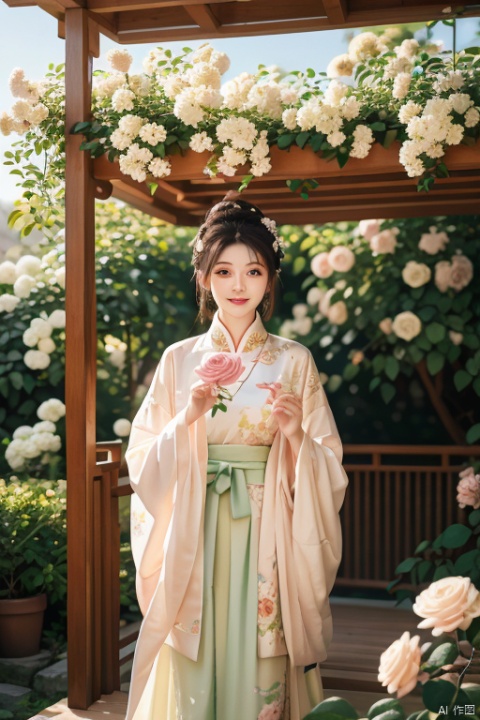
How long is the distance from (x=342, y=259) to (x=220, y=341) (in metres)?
3.04

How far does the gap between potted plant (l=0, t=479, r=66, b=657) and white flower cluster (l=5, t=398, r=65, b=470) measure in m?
0.23

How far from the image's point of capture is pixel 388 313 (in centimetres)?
588

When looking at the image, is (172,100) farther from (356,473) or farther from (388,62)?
(356,473)

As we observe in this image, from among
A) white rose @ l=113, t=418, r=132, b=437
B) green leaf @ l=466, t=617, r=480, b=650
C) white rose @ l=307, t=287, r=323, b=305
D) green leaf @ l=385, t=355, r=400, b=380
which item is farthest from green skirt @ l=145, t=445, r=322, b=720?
white rose @ l=307, t=287, r=323, b=305

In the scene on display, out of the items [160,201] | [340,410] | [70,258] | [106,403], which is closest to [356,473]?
[340,410]

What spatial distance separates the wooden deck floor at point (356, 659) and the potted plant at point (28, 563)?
3.20 ft

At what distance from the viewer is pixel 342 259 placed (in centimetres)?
591

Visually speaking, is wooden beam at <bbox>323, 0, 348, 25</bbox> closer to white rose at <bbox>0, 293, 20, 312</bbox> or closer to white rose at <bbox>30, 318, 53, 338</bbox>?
white rose at <bbox>30, 318, 53, 338</bbox>

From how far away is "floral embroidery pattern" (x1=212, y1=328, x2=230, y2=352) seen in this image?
3.02 meters

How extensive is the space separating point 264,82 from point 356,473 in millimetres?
3134

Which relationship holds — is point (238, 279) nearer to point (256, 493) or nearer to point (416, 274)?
point (256, 493)

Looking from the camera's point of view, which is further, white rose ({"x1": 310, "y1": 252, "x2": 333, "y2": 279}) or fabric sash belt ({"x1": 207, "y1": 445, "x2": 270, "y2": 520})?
white rose ({"x1": 310, "y1": 252, "x2": 333, "y2": 279})

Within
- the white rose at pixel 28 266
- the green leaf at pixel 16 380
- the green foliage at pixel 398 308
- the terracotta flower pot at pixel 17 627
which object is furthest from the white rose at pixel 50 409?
the green foliage at pixel 398 308

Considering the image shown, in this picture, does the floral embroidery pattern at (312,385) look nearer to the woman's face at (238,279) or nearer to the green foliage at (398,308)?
the woman's face at (238,279)
